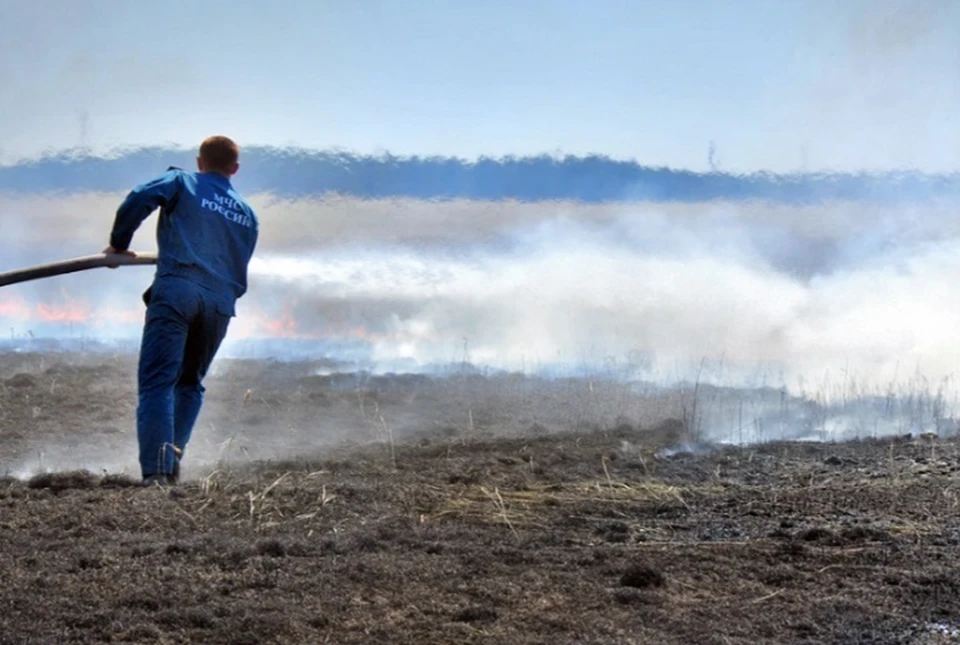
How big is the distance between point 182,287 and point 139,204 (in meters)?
0.53

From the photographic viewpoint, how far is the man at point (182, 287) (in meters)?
6.77

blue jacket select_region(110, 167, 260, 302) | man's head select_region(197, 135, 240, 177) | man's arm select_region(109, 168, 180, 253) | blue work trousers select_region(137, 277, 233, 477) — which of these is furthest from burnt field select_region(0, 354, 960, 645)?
man's head select_region(197, 135, 240, 177)

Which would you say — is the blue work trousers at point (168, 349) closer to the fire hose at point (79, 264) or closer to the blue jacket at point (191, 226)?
the blue jacket at point (191, 226)

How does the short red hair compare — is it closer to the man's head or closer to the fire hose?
the man's head

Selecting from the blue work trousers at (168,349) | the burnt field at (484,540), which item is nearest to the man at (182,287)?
the blue work trousers at (168,349)

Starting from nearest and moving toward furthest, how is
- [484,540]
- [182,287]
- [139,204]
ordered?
[484,540] < [139,204] < [182,287]

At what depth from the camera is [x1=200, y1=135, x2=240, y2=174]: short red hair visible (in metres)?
7.31

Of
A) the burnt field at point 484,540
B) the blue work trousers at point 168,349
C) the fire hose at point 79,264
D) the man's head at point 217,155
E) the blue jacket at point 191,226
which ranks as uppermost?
the man's head at point 217,155

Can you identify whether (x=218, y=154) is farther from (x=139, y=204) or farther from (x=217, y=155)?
(x=139, y=204)

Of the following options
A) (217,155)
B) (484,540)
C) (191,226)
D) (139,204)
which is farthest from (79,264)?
(484,540)

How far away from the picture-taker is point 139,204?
6.76 metres

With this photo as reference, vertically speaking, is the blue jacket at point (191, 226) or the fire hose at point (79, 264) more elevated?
the blue jacket at point (191, 226)

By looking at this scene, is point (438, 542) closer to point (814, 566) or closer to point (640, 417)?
point (814, 566)

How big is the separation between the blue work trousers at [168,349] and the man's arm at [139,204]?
0.33 meters
